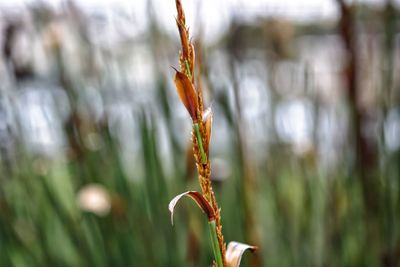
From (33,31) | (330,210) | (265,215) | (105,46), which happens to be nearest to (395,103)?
(330,210)

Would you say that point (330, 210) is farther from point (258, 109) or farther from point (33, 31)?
point (33, 31)

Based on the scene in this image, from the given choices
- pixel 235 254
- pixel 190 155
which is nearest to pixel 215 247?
pixel 235 254

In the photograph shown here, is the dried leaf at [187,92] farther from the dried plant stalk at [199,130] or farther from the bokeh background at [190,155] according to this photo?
the bokeh background at [190,155]

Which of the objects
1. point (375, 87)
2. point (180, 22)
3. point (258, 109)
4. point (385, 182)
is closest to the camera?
point (180, 22)

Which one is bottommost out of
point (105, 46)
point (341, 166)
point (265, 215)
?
point (265, 215)

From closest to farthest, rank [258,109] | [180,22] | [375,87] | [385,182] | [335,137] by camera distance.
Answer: [180,22] < [385,182] < [375,87] < [335,137] < [258,109]

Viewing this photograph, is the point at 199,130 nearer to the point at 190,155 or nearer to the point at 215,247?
the point at 215,247

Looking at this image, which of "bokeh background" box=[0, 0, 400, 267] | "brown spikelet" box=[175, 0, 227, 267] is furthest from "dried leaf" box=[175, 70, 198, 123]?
"bokeh background" box=[0, 0, 400, 267]
